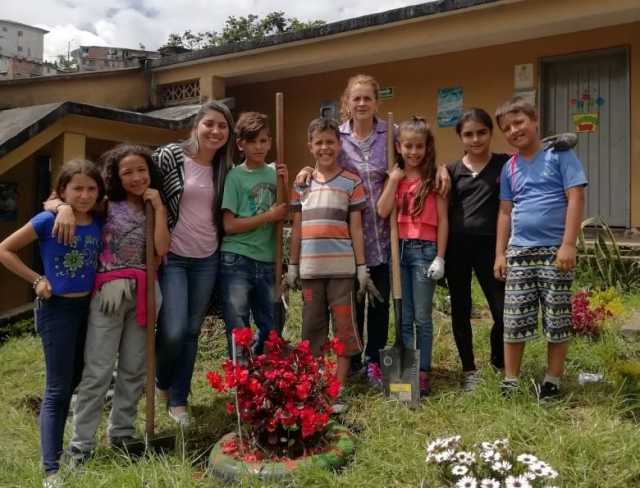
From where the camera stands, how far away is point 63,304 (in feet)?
9.14

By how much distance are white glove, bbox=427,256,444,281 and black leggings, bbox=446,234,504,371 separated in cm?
18

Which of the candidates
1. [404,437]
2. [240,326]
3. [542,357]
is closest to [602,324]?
[542,357]

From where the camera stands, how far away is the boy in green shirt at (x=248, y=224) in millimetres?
3316

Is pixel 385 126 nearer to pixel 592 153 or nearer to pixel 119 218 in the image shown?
pixel 119 218

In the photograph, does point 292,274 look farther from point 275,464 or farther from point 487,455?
point 487,455

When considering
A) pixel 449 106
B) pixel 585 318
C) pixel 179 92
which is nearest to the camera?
pixel 585 318

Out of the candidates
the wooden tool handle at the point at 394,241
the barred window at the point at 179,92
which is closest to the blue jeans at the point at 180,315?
the wooden tool handle at the point at 394,241

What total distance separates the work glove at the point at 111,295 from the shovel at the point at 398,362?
56.7 inches

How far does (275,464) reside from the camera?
8.46 feet

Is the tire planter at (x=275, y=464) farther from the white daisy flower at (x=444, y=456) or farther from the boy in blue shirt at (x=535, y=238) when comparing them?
the boy in blue shirt at (x=535, y=238)

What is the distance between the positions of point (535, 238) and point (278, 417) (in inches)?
61.8

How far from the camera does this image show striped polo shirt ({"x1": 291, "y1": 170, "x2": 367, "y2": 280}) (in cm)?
331

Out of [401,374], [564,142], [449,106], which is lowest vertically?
[401,374]

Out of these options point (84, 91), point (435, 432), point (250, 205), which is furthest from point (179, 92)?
point (435, 432)
